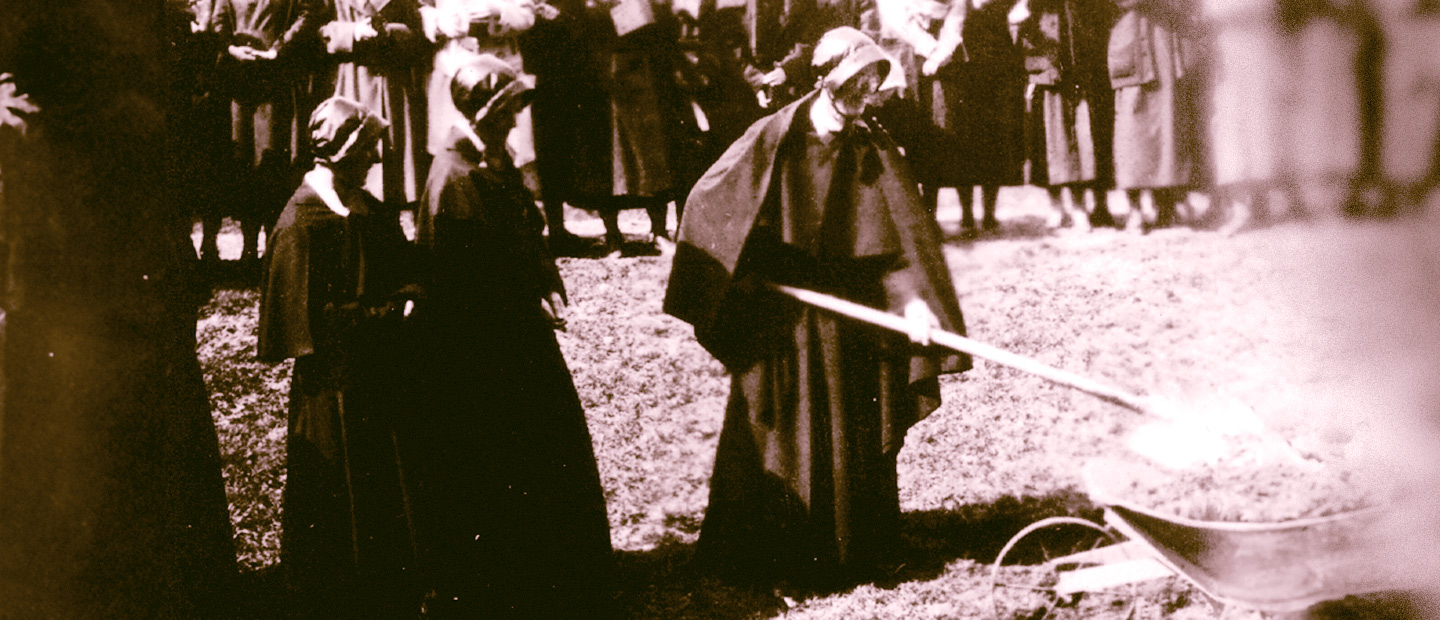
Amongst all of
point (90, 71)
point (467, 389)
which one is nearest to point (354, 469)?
point (467, 389)

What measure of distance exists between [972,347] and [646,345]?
3.36 meters

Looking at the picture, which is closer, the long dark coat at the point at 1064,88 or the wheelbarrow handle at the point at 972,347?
the wheelbarrow handle at the point at 972,347

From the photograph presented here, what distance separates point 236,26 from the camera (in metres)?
7.89

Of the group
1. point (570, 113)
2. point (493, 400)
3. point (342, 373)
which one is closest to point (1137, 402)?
point (493, 400)

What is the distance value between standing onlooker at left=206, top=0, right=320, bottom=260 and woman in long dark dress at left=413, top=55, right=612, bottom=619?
405cm

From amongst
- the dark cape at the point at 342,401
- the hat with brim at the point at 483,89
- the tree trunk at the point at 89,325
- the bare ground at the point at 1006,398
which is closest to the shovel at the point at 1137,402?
the bare ground at the point at 1006,398

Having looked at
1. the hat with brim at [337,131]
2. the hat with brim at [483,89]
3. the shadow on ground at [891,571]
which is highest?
the hat with brim at [483,89]

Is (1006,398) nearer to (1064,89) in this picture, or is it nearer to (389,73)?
(1064,89)

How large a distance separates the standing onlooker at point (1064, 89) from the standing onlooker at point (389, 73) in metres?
4.54

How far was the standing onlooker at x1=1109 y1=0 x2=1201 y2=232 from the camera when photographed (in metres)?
8.95

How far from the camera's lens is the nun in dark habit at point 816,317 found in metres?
4.82

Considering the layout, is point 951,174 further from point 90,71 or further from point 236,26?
point 90,71

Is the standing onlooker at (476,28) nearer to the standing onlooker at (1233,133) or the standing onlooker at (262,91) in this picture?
the standing onlooker at (262,91)

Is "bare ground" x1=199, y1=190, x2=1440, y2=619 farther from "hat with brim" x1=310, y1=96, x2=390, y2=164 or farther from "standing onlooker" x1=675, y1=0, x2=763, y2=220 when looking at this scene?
"hat with brim" x1=310, y1=96, x2=390, y2=164
